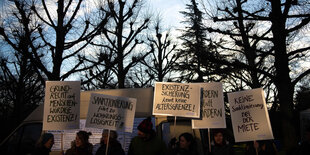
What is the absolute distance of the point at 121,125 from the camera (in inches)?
232

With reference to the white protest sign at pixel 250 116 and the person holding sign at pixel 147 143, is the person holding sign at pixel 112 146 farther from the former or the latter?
the white protest sign at pixel 250 116

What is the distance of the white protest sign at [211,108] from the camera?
621cm

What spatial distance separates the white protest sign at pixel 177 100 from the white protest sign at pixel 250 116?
828mm

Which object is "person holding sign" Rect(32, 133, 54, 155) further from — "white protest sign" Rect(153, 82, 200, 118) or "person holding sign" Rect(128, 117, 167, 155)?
"white protest sign" Rect(153, 82, 200, 118)

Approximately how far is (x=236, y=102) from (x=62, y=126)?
3.89 metres

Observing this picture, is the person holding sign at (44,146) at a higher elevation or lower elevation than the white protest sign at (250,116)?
lower

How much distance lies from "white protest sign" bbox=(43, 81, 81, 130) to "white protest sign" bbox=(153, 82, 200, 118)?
5.91ft

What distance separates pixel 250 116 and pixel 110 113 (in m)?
2.97

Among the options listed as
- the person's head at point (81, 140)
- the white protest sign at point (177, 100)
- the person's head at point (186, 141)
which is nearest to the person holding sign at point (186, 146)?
the person's head at point (186, 141)

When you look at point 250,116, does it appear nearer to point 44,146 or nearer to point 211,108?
point 211,108

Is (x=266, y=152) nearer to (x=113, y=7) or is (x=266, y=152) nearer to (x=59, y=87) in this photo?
(x=59, y=87)

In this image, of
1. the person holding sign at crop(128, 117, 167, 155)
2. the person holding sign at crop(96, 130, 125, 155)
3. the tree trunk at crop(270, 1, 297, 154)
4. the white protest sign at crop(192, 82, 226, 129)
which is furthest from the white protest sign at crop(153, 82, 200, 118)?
the tree trunk at crop(270, 1, 297, 154)

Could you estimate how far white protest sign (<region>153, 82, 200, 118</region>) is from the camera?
643 cm

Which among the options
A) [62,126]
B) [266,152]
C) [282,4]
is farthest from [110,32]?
[266,152]
